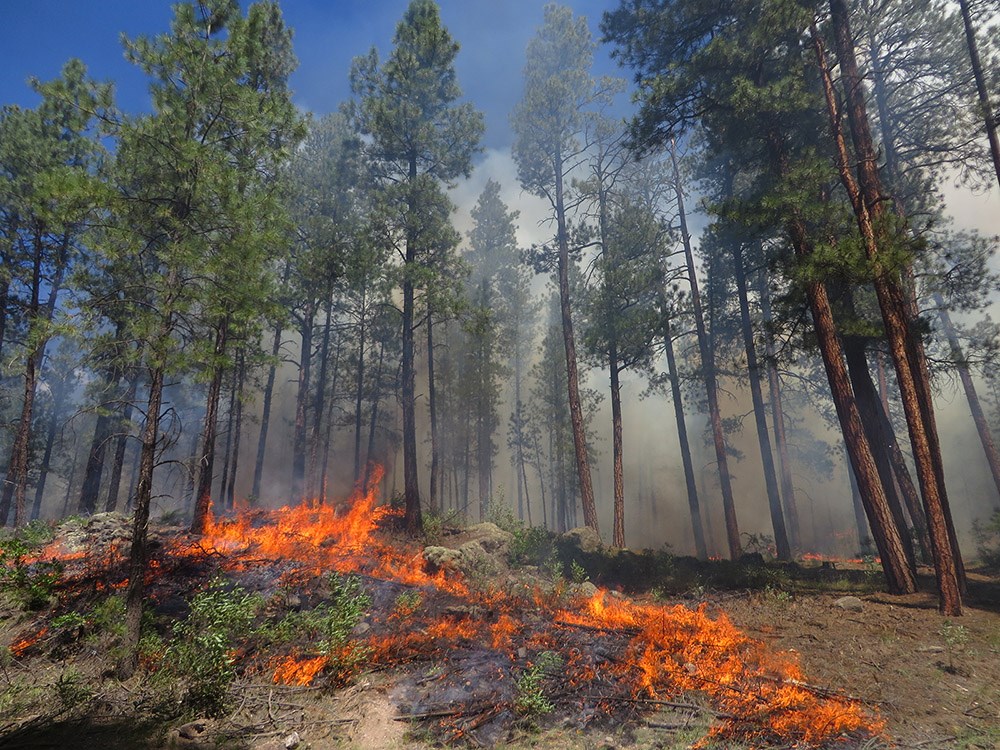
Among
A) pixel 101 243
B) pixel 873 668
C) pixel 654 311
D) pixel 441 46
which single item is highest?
pixel 441 46

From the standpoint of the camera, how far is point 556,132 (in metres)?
22.2

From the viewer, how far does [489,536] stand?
16625mm

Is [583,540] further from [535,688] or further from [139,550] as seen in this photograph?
[139,550]

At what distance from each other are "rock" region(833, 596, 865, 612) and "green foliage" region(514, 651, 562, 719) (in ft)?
23.4

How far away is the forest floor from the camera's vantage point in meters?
5.27

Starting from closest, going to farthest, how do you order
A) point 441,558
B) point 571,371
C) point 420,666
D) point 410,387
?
point 420,666 < point 441,558 < point 410,387 < point 571,371

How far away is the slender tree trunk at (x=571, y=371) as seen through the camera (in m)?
18.5

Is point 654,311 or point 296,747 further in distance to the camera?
point 654,311

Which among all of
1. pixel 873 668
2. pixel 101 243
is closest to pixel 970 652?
pixel 873 668

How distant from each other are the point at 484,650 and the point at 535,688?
1699mm

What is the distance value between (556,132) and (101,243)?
65.1ft

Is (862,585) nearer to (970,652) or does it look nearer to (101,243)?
(970,652)

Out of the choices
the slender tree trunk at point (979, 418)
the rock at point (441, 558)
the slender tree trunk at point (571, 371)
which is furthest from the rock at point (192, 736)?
the slender tree trunk at point (979, 418)

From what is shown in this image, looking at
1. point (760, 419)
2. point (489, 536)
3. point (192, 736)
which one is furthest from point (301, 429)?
point (760, 419)
